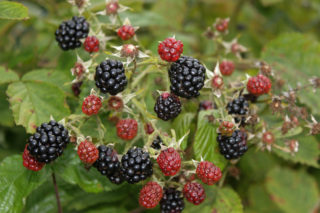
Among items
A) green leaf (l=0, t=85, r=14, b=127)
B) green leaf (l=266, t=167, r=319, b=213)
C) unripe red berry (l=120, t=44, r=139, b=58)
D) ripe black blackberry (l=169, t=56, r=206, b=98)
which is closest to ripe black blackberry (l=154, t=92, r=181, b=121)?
ripe black blackberry (l=169, t=56, r=206, b=98)

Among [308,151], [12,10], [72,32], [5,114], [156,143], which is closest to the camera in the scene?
[156,143]

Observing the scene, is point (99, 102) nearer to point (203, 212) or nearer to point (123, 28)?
point (123, 28)

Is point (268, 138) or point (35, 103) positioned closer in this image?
point (268, 138)

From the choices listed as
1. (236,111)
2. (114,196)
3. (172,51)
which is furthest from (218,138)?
(114,196)

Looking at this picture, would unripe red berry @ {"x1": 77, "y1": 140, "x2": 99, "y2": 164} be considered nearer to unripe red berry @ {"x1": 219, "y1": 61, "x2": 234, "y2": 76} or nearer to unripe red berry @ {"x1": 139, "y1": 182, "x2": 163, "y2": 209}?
unripe red berry @ {"x1": 139, "y1": 182, "x2": 163, "y2": 209}

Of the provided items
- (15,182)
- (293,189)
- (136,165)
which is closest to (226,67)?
(136,165)

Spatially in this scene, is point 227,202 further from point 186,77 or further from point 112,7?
point 112,7
